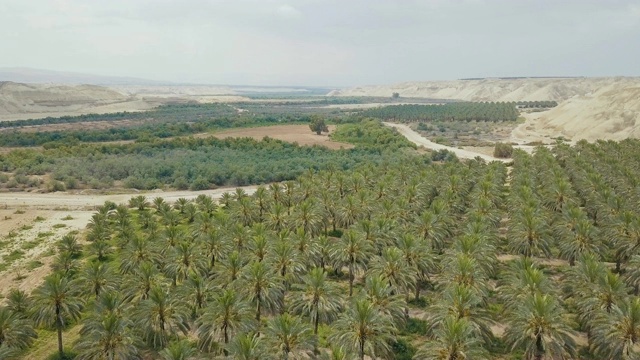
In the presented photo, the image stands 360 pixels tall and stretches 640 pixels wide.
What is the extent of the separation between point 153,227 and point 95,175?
6080 centimetres

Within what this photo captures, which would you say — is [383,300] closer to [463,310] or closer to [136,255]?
[463,310]

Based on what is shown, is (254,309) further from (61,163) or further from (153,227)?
(61,163)

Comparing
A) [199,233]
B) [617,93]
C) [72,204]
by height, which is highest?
[617,93]

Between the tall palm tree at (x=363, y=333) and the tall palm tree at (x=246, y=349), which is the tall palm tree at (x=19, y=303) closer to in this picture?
the tall palm tree at (x=246, y=349)

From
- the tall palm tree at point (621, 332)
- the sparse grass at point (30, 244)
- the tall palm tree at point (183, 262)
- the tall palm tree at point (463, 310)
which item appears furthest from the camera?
the sparse grass at point (30, 244)

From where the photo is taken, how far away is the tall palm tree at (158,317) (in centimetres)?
3794

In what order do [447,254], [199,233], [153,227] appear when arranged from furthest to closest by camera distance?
1. [153,227]
2. [199,233]
3. [447,254]

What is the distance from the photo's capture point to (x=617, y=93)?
186 m

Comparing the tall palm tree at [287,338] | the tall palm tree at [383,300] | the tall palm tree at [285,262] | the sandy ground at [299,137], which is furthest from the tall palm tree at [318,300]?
the sandy ground at [299,137]

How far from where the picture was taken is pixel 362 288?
46.8 m

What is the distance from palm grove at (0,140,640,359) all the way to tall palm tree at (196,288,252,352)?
0.09 meters

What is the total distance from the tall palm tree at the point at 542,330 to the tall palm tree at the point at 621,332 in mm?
2460

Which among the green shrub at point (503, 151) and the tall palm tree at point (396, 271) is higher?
the tall palm tree at point (396, 271)

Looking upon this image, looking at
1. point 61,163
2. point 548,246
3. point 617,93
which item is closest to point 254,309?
point 548,246
